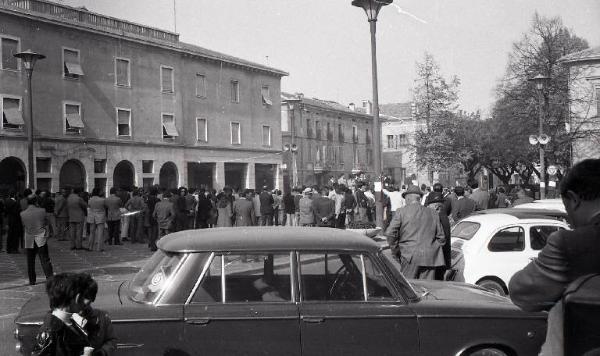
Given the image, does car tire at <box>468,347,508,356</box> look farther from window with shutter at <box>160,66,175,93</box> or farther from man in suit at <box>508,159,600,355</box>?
window with shutter at <box>160,66,175,93</box>

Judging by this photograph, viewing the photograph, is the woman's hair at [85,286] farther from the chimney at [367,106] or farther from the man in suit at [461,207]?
the chimney at [367,106]

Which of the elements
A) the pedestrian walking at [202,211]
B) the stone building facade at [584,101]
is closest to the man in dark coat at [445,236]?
the pedestrian walking at [202,211]

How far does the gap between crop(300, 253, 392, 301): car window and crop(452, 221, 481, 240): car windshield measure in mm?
4977

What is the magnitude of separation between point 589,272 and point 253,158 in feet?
135

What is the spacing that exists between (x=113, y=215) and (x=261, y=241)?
46.8ft

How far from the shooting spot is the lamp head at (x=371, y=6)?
1338 cm

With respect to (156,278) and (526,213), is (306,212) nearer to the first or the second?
(526,213)

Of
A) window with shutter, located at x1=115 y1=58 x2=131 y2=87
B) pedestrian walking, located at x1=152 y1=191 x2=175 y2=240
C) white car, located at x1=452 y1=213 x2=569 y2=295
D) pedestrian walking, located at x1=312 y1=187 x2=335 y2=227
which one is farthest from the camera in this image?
window with shutter, located at x1=115 y1=58 x2=131 y2=87

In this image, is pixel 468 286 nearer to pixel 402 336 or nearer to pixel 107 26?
pixel 402 336

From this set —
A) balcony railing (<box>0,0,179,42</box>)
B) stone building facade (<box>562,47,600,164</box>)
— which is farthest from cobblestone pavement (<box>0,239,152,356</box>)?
stone building facade (<box>562,47,600,164</box>)

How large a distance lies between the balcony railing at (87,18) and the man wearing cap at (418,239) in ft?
85.3

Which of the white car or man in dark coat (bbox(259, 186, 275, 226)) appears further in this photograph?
man in dark coat (bbox(259, 186, 275, 226))

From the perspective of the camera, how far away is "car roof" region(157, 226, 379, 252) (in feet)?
15.8

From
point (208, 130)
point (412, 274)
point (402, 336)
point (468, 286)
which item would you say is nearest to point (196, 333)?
point (402, 336)
